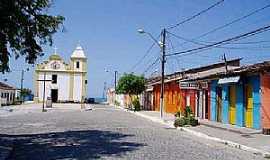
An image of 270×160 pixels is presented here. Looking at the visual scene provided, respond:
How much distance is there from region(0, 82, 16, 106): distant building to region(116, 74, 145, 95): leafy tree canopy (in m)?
24.7

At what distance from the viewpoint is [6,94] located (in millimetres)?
85562

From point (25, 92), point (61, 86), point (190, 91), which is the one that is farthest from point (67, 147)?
point (25, 92)

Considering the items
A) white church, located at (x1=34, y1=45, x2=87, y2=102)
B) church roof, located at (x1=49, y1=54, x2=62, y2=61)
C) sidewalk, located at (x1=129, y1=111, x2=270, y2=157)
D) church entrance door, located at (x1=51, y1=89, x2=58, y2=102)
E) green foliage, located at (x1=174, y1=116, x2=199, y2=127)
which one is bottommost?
sidewalk, located at (x1=129, y1=111, x2=270, y2=157)

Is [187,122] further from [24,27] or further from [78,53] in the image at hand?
[78,53]

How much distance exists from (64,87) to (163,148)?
258 feet

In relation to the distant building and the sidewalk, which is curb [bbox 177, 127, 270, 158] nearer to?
the sidewalk

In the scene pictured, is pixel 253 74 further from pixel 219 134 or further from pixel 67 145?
pixel 67 145

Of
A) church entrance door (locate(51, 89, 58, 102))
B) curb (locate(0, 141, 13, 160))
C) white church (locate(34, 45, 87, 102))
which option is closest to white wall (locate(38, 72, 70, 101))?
white church (locate(34, 45, 87, 102))

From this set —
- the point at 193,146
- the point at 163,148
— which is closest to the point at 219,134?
the point at 193,146

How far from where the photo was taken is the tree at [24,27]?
15547 mm

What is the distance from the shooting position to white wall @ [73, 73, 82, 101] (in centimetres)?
→ 9181

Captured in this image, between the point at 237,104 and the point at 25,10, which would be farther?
the point at 237,104

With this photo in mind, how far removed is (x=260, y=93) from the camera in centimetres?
2138

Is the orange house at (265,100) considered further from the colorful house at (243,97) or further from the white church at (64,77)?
the white church at (64,77)
